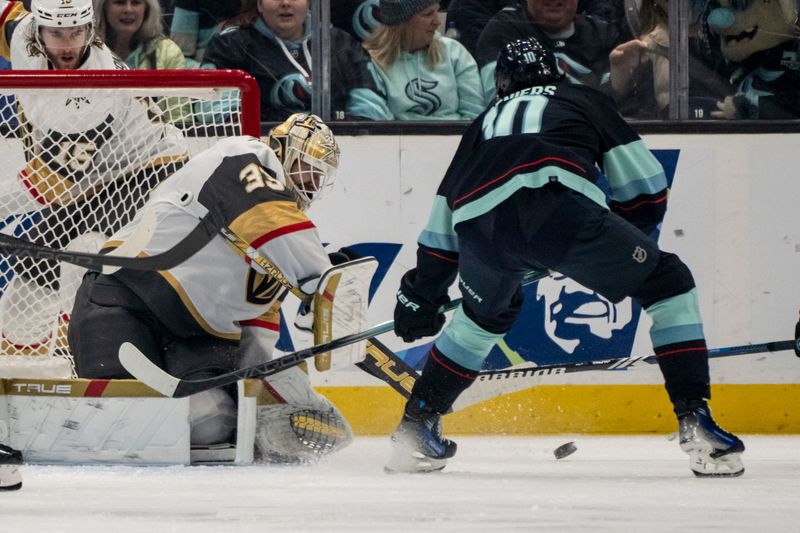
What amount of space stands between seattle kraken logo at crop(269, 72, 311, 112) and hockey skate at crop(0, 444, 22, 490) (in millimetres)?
1941

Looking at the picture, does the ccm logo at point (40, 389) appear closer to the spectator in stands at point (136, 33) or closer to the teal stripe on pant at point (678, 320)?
the teal stripe on pant at point (678, 320)

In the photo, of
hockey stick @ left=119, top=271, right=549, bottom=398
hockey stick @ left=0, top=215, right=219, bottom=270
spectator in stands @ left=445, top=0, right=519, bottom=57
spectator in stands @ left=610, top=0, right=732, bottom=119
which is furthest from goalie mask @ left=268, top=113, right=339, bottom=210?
spectator in stands @ left=610, top=0, right=732, bottom=119

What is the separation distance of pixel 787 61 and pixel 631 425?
3.97 feet

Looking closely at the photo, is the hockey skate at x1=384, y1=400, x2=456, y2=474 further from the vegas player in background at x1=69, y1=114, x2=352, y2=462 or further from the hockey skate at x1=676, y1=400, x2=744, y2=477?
the hockey skate at x1=676, y1=400, x2=744, y2=477

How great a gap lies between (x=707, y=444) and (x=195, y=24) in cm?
223

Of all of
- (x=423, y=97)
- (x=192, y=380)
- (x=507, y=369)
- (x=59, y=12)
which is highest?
(x=59, y=12)

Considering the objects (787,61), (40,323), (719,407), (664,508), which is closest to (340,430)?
(40,323)

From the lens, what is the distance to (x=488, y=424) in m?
4.39

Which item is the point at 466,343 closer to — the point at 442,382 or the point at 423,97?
the point at 442,382

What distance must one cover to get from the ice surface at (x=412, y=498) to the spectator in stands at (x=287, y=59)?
50.5 inches

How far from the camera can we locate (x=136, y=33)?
4.42m

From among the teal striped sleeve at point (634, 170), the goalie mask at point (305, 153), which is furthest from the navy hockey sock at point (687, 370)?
the goalie mask at point (305, 153)

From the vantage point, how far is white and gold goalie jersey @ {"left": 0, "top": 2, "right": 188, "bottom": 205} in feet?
12.2

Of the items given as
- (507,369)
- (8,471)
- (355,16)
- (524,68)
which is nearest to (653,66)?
(355,16)
